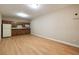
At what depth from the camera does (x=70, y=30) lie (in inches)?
91.8

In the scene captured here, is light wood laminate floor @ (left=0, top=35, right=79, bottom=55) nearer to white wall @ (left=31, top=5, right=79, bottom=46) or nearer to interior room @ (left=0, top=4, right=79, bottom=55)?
interior room @ (left=0, top=4, right=79, bottom=55)

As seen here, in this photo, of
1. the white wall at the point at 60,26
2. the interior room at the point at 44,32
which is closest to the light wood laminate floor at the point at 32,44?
the interior room at the point at 44,32

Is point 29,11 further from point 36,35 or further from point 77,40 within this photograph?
point 77,40

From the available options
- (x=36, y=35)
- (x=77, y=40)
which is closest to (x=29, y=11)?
(x=36, y=35)

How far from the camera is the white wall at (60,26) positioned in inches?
86.4

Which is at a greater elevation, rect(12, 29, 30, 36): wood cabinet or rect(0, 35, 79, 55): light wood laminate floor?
rect(12, 29, 30, 36): wood cabinet

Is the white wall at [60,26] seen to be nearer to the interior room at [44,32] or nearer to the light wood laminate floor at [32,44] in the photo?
the interior room at [44,32]

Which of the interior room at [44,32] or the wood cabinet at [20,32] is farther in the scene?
the wood cabinet at [20,32]

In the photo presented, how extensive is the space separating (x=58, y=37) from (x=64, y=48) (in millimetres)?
278

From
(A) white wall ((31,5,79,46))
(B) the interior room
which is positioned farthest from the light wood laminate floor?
(A) white wall ((31,5,79,46))

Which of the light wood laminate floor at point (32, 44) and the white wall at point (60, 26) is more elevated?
the white wall at point (60, 26)

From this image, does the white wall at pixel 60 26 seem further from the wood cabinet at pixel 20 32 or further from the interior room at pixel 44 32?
the wood cabinet at pixel 20 32

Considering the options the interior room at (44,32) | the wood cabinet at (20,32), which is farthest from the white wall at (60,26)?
the wood cabinet at (20,32)

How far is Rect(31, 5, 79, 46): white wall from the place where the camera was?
2193 millimetres
